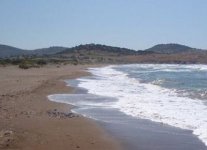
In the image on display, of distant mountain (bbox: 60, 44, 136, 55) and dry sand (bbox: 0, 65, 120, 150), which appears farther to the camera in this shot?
distant mountain (bbox: 60, 44, 136, 55)

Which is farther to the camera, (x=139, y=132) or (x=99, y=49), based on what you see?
(x=99, y=49)

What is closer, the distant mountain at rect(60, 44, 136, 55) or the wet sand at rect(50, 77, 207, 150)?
the wet sand at rect(50, 77, 207, 150)

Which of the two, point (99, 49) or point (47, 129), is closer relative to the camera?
point (47, 129)

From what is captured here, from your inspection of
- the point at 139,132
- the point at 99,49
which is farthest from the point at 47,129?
the point at 99,49

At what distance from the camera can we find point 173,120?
14.0 metres

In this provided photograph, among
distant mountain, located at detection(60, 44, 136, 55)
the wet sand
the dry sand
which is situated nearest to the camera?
the dry sand

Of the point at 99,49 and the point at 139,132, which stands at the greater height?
the point at 99,49

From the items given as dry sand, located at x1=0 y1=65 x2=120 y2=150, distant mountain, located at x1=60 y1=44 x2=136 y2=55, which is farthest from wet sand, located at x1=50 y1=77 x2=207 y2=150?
distant mountain, located at x1=60 y1=44 x2=136 y2=55

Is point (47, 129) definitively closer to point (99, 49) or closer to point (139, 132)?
point (139, 132)

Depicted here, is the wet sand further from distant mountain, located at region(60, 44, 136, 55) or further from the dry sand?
distant mountain, located at region(60, 44, 136, 55)

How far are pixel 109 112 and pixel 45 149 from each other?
6556mm

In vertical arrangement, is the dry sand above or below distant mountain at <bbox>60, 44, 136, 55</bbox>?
below

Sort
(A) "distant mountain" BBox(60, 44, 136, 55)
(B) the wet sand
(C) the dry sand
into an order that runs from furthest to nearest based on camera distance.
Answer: (A) "distant mountain" BBox(60, 44, 136, 55) → (B) the wet sand → (C) the dry sand

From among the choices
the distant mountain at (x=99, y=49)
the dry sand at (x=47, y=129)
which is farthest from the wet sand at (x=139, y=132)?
the distant mountain at (x=99, y=49)
